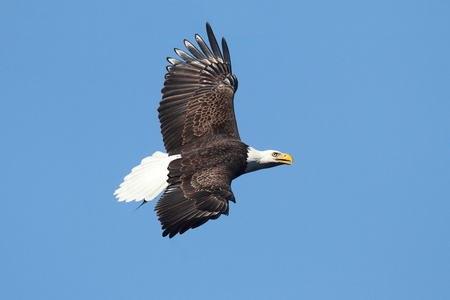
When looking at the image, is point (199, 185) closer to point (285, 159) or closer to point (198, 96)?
point (285, 159)

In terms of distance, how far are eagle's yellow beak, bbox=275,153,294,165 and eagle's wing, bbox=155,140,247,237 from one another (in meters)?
0.75

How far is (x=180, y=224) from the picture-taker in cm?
976

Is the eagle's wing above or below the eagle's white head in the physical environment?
below

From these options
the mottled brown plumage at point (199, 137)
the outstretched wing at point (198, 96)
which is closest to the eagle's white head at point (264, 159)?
the mottled brown plumage at point (199, 137)

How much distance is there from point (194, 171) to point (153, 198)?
73 cm

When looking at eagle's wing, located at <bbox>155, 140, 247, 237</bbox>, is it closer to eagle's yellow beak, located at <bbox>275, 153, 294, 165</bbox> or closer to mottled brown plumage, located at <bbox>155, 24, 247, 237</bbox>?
mottled brown plumage, located at <bbox>155, 24, 247, 237</bbox>

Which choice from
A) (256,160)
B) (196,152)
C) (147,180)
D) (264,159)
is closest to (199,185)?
(196,152)

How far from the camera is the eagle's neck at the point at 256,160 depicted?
1173 centimetres

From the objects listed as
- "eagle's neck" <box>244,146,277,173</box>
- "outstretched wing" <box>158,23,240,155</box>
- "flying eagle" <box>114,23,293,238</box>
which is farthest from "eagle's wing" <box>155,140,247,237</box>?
"outstretched wing" <box>158,23,240,155</box>

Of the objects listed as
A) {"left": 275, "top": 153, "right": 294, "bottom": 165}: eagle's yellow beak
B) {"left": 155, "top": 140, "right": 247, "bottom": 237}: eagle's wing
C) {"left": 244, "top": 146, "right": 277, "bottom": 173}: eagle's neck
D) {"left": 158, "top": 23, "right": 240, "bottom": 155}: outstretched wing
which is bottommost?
{"left": 155, "top": 140, "right": 247, "bottom": 237}: eagle's wing

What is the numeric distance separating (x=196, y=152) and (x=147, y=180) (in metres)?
0.86

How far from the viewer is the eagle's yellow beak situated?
12.1 m

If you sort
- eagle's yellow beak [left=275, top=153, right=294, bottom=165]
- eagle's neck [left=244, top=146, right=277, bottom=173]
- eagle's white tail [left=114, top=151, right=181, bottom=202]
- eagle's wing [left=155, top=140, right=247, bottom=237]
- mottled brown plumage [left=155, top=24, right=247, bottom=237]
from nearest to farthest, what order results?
eagle's wing [left=155, top=140, right=247, bottom=237], mottled brown plumage [left=155, top=24, right=247, bottom=237], eagle's white tail [left=114, top=151, right=181, bottom=202], eagle's neck [left=244, top=146, right=277, bottom=173], eagle's yellow beak [left=275, top=153, right=294, bottom=165]

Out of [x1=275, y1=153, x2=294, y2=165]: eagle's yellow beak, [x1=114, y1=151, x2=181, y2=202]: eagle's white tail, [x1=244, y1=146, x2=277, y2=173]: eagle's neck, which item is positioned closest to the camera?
[x1=114, y1=151, x2=181, y2=202]: eagle's white tail
